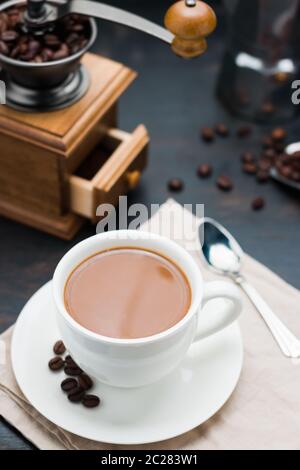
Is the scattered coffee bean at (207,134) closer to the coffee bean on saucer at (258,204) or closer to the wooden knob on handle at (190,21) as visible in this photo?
the coffee bean on saucer at (258,204)

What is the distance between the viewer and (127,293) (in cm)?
112

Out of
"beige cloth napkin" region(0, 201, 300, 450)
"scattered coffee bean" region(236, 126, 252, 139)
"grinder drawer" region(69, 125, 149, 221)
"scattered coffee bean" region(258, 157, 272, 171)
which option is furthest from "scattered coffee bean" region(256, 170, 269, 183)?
"beige cloth napkin" region(0, 201, 300, 450)

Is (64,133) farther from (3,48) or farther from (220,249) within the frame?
(220,249)

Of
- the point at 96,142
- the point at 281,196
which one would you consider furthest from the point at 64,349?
the point at 281,196

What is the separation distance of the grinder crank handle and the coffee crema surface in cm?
32

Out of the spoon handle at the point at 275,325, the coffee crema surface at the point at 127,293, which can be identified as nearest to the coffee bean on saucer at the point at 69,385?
the coffee crema surface at the point at 127,293

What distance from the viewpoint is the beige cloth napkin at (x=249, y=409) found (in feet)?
3.74

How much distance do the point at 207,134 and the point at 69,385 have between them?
701 mm

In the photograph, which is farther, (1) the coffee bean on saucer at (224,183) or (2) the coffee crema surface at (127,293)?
(1) the coffee bean on saucer at (224,183)

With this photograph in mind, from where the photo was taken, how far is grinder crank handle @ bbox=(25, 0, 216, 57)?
3.90ft

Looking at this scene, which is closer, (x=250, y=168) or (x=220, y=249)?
(x=220, y=249)

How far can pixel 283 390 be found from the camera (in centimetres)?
121

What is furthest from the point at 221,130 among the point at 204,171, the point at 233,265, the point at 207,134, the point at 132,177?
the point at 233,265

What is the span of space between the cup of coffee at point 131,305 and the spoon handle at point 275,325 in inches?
4.8
